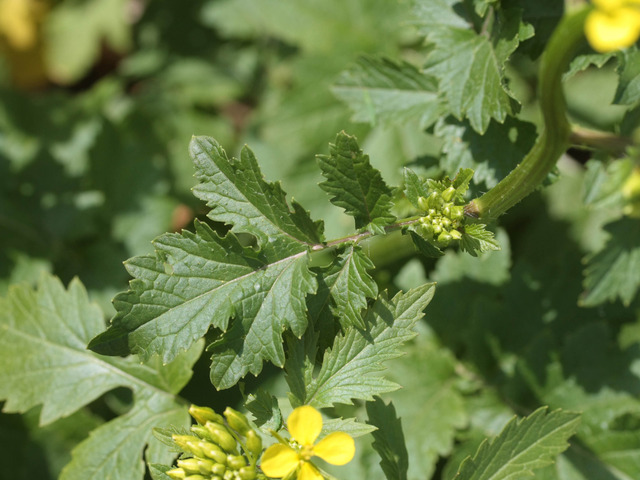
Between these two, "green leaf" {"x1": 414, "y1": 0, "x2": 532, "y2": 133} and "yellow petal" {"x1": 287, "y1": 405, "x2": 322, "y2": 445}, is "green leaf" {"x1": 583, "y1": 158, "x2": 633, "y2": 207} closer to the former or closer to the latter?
"green leaf" {"x1": 414, "y1": 0, "x2": 532, "y2": 133}

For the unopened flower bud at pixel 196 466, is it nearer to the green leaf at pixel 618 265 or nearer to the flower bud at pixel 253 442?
the flower bud at pixel 253 442

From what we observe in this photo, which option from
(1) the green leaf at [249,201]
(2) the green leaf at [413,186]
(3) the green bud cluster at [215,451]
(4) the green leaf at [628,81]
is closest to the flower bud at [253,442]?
(3) the green bud cluster at [215,451]

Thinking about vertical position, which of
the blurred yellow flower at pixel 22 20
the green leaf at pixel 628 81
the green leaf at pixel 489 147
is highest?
the blurred yellow flower at pixel 22 20

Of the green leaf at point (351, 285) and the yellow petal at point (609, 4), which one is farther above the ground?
the yellow petal at point (609, 4)

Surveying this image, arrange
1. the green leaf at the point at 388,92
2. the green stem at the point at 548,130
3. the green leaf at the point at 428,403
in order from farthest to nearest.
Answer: the green leaf at the point at 428,403, the green leaf at the point at 388,92, the green stem at the point at 548,130

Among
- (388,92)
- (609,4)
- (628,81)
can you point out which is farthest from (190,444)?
(628,81)

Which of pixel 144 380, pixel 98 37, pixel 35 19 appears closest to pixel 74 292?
pixel 144 380

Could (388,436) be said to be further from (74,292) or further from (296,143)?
(296,143)
